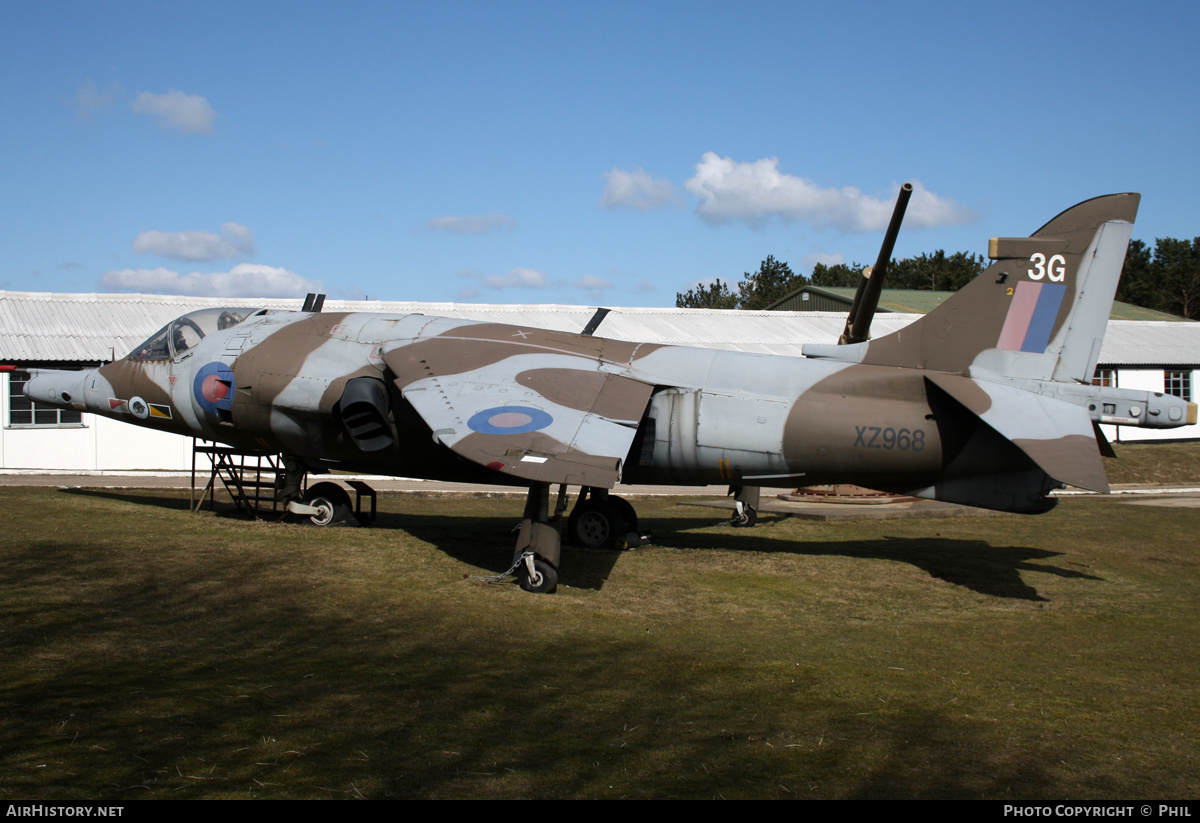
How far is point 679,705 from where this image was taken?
7270mm

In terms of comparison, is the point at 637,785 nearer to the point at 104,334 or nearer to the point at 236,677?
the point at 236,677

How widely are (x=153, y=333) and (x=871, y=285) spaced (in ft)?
84.5

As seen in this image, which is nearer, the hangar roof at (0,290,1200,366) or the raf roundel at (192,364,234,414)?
the raf roundel at (192,364,234,414)

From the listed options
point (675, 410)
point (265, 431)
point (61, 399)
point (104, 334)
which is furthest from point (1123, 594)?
point (104, 334)

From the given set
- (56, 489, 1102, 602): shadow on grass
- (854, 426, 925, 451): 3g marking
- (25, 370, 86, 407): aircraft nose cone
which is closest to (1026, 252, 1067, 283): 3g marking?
(854, 426, 925, 451): 3g marking

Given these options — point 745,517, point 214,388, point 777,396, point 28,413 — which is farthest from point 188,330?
point 28,413

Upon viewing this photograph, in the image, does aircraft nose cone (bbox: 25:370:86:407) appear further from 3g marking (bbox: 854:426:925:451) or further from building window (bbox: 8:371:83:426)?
3g marking (bbox: 854:426:925:451)

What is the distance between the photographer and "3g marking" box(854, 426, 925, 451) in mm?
12531

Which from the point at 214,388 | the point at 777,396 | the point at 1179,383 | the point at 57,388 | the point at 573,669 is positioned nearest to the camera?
the point at 573,669

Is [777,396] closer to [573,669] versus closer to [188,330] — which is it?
[573,669]

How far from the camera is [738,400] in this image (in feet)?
43.0

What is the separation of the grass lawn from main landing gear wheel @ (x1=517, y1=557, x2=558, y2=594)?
0.19 meters

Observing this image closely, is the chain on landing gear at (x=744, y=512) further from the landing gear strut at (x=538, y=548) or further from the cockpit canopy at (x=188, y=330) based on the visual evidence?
the cockpit canopy at (x=188, y=330)

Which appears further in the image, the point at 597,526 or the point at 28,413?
the point at 28,413
